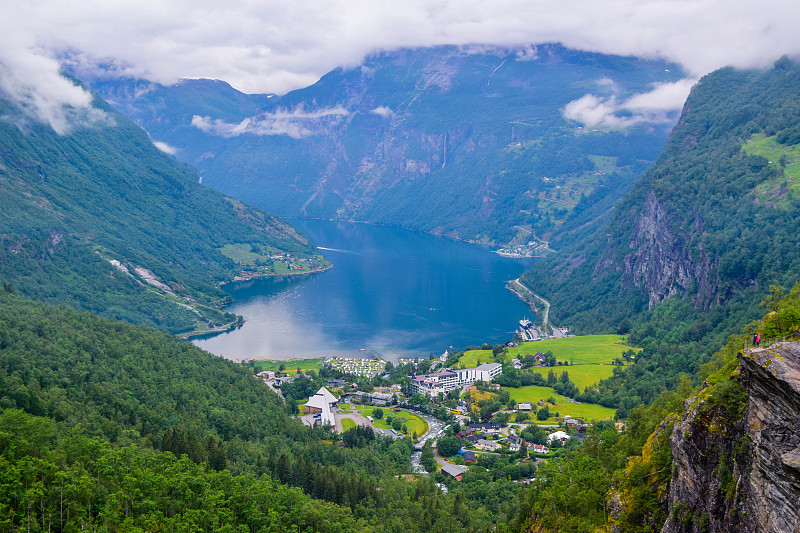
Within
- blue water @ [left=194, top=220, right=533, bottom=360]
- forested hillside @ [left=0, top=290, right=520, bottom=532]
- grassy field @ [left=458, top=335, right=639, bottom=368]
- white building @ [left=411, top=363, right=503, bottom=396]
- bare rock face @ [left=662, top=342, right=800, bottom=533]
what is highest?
blue water @ [left=194, top=220, right=533, bottom=360]

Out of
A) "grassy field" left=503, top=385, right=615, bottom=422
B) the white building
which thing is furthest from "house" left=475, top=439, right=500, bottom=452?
the white building

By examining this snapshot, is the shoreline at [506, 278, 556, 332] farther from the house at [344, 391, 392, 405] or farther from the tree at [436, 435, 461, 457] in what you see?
the tree at [436, 435, 461, 457]

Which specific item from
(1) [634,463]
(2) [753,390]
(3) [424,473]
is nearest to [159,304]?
(3) [424,473]

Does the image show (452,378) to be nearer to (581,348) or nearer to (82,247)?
(581,348)

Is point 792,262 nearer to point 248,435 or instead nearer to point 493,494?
point 493,494

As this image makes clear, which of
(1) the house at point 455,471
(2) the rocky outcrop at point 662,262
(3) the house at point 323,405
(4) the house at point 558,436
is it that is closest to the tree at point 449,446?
(1) the house at point 455,471

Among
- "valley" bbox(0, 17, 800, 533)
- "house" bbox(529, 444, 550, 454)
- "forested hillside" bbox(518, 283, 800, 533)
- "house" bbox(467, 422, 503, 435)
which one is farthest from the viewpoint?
"house" bbox(467, 422, 503, 435)

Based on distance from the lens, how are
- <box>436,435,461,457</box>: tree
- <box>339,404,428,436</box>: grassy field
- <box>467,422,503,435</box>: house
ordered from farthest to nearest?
<box>339,404,428,436</box>: grassy field → <box>467,422,503,435</box>: house → <box>436,435,461,457</box>: tree

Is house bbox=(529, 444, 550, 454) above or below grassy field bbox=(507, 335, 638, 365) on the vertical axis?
below

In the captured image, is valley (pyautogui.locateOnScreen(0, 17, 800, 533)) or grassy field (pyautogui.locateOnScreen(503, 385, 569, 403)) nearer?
valley (pyautogui.locateOnScreen(0, 17, 800, 533))
